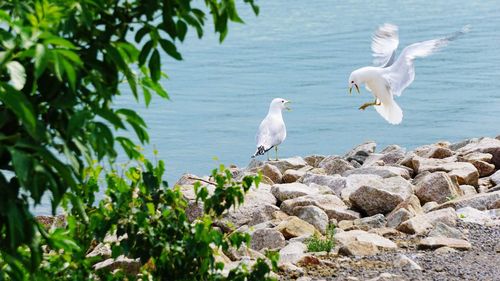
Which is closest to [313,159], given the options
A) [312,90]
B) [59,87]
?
[312,90]

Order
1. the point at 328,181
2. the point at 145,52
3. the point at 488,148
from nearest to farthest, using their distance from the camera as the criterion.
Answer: the point at 145,52 < the point at 328,181 < the point at 488,148

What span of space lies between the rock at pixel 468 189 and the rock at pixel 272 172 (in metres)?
1.83

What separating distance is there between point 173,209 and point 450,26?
19.1m

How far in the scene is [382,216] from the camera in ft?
23.9

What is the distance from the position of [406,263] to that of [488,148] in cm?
467

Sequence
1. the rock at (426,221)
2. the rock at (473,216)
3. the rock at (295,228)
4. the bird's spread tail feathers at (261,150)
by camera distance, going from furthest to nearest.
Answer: the bird's spread tail feathers at (261,150), the rock at (295,228), the rock at (473,216), the rock at (426,221)

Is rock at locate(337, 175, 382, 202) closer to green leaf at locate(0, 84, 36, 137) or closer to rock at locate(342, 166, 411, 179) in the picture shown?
rock at locate(342, 166, 411, 179)

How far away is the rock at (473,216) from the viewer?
6698 millimetres

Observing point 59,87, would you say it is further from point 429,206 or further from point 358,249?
point 429,206

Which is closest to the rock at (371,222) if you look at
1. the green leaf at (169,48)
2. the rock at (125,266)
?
the rock at (125,266)

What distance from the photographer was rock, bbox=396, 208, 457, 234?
6410mm

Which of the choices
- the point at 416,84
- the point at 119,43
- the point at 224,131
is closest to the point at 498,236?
the point at 119,43

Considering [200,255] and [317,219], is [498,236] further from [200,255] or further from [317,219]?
[200,255]

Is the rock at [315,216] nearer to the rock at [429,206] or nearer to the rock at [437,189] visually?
the rock at [429,206]
